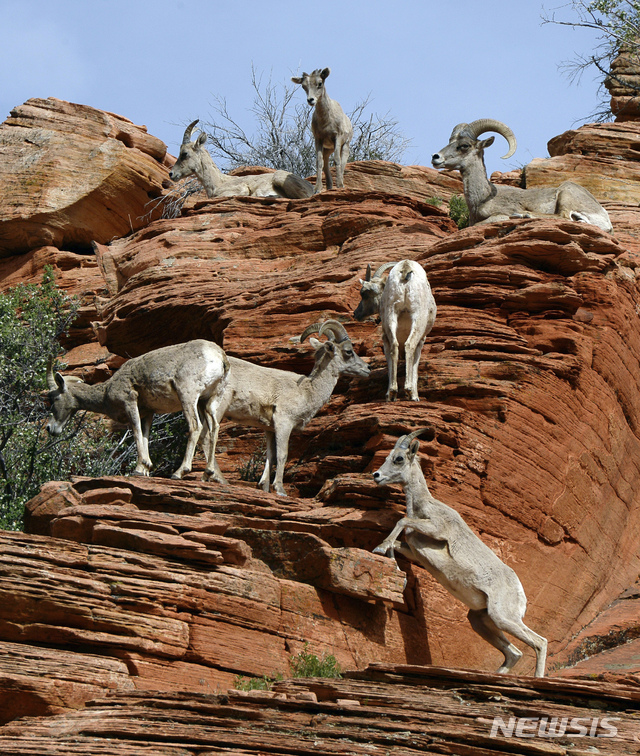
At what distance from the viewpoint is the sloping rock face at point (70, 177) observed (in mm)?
23344

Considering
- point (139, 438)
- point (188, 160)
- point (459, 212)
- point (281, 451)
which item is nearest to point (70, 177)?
point (188, 160)

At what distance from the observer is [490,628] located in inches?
411

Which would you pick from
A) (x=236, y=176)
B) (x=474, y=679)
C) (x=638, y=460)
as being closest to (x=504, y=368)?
(x=638, y=460)

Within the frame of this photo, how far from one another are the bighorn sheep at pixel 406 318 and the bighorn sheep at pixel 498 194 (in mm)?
4204

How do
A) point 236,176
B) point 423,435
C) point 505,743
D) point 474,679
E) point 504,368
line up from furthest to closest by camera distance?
point 236,176 → point 504,368 → point 423,435 → point 474,679 → point 505,743

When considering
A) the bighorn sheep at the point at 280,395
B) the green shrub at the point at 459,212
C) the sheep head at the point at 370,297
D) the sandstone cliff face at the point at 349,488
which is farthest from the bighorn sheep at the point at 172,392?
the green shrub at the point at 459,212

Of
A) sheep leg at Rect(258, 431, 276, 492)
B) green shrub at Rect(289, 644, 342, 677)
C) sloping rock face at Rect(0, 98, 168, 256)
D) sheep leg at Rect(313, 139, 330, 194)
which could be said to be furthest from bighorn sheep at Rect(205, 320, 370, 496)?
sloping rock face at Rect(0, 98, 168, 256)

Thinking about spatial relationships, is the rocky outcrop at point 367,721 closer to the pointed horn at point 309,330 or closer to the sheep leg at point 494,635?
the sheep leg at point 494,635

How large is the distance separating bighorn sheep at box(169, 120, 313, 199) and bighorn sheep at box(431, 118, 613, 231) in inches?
200

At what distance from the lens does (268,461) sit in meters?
12.8

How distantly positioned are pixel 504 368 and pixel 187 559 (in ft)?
16.7

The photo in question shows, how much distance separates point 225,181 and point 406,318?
11.0m

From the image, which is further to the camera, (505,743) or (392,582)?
(392,582)

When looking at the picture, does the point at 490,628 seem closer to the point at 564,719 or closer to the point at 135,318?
the point at 564,719
